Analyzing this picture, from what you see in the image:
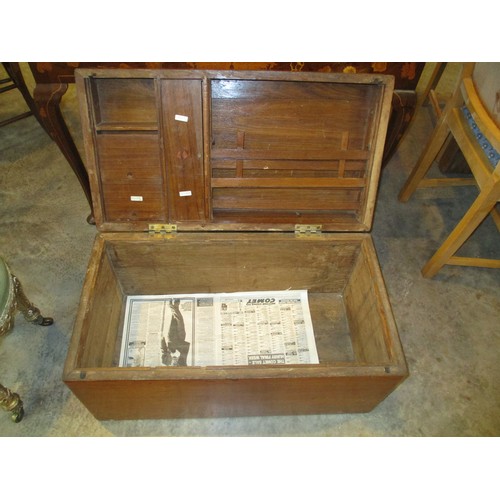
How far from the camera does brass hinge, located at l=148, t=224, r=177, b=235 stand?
1.50 meters

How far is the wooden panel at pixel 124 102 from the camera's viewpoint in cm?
134

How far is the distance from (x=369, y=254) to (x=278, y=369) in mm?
600

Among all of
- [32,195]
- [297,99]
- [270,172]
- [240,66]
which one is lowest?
[270,172]

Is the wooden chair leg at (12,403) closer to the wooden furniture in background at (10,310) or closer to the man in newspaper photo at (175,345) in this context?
the wooden furniture in background at (10,310)

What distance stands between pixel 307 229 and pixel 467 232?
85 centimetres

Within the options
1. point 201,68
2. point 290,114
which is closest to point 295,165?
point 290,114

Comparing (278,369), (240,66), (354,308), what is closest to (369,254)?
(354,308)

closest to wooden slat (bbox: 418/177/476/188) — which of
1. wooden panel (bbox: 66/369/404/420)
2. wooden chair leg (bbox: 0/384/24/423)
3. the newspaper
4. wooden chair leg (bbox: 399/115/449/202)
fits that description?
wooden chair leg (bbox: 399/115/449/202)

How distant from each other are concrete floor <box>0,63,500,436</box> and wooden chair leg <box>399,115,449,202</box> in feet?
0.30

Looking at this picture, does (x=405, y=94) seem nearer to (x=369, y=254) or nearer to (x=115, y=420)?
(x=369, y=254)

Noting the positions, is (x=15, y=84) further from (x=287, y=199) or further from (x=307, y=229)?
(x=307, y=229)

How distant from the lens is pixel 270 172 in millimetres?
1495

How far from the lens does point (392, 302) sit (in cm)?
197

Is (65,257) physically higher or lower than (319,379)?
higher
